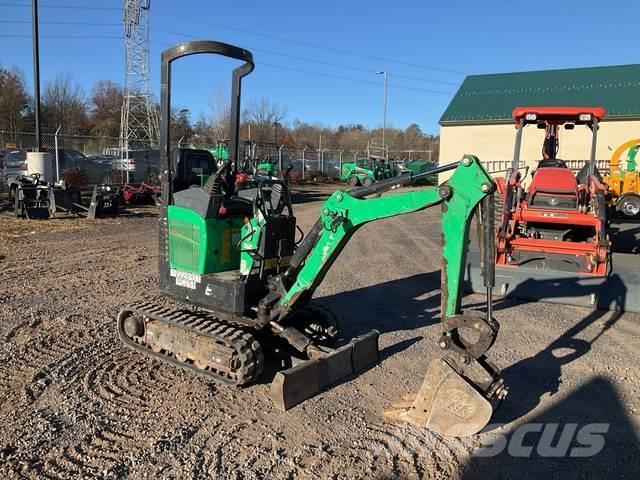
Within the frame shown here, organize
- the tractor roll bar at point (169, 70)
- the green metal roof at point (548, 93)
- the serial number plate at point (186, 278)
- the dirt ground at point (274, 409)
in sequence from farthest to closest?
the green metal roof at point (548, 93) → the serial number plate at point (186, 278) → the tractor roll bar at point (169, 70) → the dirt ground at point (274, 409)

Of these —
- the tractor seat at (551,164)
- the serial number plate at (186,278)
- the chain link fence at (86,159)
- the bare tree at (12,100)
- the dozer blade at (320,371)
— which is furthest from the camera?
the bare tree at (12,100)

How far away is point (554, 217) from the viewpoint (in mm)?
8062

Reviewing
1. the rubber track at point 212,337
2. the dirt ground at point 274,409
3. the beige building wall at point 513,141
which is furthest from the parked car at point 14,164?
the beige building wall at point 513,141

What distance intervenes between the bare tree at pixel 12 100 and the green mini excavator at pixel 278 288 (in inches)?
1390

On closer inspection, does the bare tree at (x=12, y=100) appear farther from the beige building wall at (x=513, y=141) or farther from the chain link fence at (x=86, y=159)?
the beige building wall at (x=513, y=141)

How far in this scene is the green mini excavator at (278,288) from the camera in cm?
386

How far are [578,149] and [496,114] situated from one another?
14.5ft

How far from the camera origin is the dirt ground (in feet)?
11.4

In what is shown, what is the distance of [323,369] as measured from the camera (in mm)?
4500

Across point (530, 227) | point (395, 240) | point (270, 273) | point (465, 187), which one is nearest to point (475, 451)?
point (465, 187)

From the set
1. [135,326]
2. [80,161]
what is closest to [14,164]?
[80,161]

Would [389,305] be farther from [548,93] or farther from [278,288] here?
[548,93]

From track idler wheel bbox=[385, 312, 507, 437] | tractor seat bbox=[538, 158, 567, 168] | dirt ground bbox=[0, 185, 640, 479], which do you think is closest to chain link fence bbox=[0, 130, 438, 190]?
tractor seat bbox=[538, 158, 567, 168]

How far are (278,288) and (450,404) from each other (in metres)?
1.80
